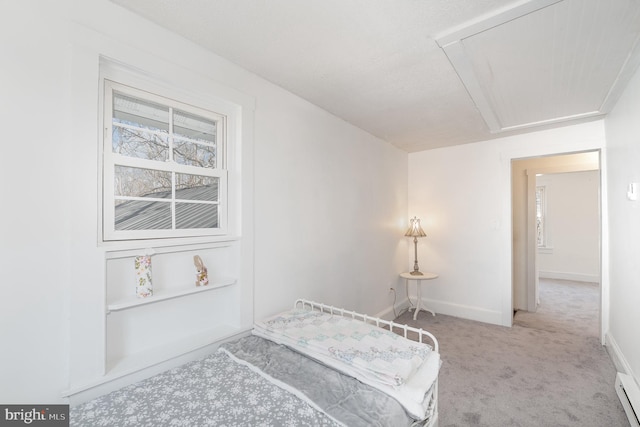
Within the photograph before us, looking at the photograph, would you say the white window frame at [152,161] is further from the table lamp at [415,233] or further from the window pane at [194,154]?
the table lamp at [415,233]

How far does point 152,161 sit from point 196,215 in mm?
405

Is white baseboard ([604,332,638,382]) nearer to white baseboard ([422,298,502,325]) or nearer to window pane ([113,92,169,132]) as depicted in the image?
white baseboard ([422,298,502,325])

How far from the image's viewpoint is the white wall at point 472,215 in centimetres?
355

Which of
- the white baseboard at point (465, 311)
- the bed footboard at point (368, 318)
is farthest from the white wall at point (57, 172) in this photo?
the white baseboard at point (465, 311)

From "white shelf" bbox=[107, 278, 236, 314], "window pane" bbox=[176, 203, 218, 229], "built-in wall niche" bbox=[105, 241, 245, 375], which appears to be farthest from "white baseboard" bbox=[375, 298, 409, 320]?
"window pane" bbox=[176, 203, 218, 229]

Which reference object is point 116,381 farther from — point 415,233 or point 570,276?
point 570,276

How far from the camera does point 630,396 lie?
6.17ft

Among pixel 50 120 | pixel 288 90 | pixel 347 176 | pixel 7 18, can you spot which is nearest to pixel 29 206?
pixel 50 120

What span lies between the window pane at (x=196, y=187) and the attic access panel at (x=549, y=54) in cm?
164

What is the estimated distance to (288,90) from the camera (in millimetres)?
2367

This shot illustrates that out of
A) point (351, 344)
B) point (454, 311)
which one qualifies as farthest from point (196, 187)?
point (454, 311)

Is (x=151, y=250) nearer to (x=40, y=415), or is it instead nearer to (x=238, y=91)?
(x=40, y=415)

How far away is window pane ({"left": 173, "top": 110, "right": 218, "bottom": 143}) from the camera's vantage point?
5.83ft

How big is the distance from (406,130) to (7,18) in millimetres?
3122
